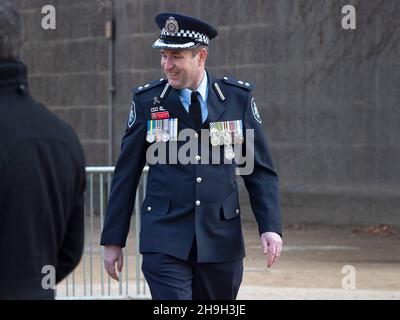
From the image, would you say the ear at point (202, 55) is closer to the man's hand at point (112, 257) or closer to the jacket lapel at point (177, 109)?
the jacket lapel at point (177, 109)

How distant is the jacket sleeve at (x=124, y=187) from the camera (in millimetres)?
4836

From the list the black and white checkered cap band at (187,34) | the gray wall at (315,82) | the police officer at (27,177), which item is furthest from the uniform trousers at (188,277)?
the gray wall at (315,82)

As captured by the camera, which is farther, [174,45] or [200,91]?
[200,91]

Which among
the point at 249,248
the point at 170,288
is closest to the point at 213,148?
the point at 170,288

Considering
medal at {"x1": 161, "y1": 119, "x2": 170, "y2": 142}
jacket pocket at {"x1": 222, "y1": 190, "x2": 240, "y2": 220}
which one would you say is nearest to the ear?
medal at {"x1": 161, "y1": 119, "x2": 170, "y2": 142}

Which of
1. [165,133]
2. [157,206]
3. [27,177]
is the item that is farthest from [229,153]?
[27,177]

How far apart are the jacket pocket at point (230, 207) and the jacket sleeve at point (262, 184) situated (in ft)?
0.28

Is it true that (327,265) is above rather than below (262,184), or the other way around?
below

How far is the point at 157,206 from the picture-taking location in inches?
190

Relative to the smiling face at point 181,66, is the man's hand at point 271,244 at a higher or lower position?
lower

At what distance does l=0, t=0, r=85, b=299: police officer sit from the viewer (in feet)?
9.75

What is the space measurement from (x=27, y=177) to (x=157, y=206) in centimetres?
186

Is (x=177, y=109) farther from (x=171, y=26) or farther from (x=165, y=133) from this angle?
(x=171, y=26)
